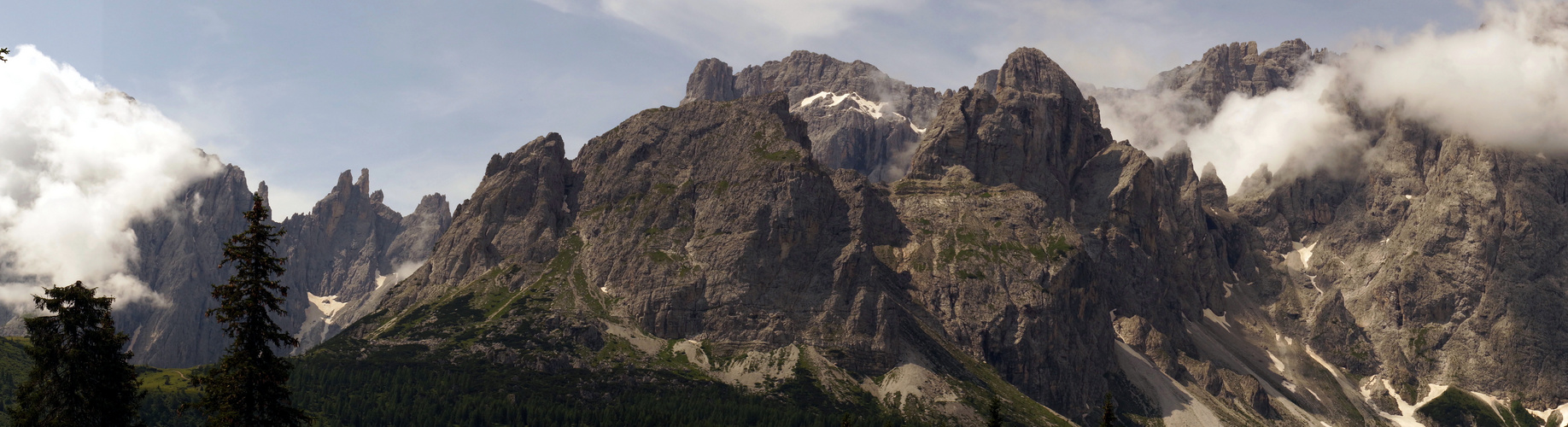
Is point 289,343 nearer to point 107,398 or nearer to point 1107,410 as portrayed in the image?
point 107,398

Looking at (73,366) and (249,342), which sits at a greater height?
(249,342)

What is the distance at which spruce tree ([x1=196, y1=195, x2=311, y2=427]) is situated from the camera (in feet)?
185

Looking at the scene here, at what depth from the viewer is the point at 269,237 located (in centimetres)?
5772

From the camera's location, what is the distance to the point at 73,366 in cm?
6003

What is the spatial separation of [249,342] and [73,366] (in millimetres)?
10834

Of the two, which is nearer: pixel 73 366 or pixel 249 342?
pixel 249 342

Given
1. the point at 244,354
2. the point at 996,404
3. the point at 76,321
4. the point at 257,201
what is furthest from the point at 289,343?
the point at 996,404

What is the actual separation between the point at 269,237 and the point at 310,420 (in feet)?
34.1

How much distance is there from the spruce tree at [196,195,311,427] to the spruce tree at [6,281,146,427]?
286 inches

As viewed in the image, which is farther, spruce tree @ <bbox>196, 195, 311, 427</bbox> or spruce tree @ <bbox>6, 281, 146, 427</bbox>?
spruce tree @ <bbox>6, 281, 146, 427</bbox>

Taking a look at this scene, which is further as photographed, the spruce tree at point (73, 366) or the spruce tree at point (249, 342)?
the spruce tree at point (73, 366)

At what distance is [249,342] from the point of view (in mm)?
57406

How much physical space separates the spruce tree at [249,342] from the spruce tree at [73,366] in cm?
727

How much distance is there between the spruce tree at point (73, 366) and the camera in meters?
59.5
